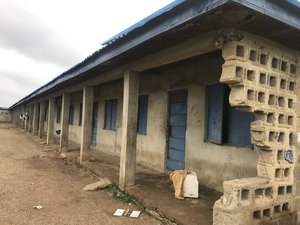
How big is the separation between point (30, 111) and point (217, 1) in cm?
2512

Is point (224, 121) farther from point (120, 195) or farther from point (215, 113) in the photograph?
point (120, 195)

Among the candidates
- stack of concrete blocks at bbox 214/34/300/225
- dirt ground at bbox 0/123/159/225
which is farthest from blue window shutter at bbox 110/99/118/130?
stack of concrete blocks at bbox 214/34/300/225

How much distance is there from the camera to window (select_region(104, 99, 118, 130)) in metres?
12.5

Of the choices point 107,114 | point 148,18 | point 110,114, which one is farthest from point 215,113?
point 107,114

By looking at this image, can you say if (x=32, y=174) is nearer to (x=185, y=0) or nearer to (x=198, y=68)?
(x=198, y=68)

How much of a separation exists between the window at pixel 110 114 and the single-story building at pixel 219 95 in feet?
7.62

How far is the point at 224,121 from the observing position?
666cm

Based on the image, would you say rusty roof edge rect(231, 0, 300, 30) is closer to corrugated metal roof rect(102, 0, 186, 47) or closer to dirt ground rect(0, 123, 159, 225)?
corrugated metal roof rect(102, 0, 186, 47)

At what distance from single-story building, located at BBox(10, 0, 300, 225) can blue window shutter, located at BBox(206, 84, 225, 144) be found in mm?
22

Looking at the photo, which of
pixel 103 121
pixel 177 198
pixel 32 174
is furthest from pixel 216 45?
pixel 103 121

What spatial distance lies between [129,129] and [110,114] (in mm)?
6050

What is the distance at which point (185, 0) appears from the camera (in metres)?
3.77

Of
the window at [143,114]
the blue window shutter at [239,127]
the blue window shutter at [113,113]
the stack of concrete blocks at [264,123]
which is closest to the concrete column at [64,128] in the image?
the blue window shutter at [113,113]

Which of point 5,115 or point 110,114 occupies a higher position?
point 110,114
